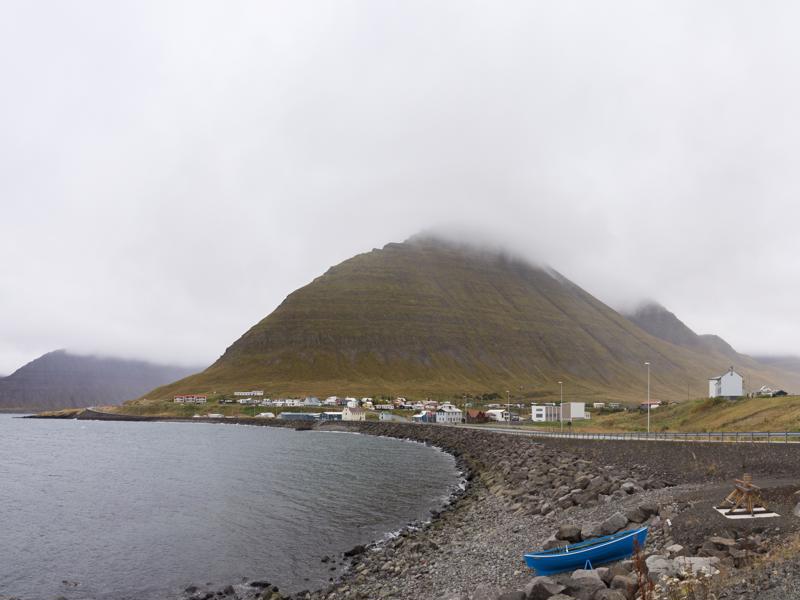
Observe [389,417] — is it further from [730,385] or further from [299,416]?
[730,385]

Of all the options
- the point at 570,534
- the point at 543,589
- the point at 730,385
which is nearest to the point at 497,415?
the point at 730,385

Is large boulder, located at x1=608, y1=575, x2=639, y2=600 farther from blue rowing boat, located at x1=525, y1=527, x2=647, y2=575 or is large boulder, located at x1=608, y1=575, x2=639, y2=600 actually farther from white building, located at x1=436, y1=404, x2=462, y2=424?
white building, located at x1=436, y1=404, x2=462, y2=424

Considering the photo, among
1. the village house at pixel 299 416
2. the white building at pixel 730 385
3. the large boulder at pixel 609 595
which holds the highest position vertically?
the white building at pixel 730 385

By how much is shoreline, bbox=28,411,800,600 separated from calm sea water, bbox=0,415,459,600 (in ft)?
9.33

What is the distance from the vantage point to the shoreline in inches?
938

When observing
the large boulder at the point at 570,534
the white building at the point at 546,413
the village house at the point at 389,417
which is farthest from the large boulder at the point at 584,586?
the village house at the point at 389,417

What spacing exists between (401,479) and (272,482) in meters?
14.4

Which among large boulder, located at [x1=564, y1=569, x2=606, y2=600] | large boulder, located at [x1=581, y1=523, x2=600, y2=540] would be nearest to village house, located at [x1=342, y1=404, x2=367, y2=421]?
large boulder, located at [x1=581, y1=523, x2=600, y2=540]

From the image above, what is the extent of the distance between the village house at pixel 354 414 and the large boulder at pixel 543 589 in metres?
166

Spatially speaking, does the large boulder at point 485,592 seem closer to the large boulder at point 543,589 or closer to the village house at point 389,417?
the large boulder at point 543,589

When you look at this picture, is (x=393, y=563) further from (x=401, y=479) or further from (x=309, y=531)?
(x=401, y=479)

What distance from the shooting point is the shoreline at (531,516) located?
23828mm

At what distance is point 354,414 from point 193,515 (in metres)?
138

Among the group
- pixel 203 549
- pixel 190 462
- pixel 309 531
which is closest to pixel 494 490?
pixel 309 531
